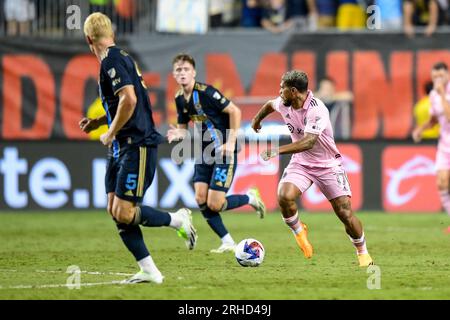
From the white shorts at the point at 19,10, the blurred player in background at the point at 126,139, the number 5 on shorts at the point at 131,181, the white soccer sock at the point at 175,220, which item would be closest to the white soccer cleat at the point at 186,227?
the white soccer sock at the point at 175,220

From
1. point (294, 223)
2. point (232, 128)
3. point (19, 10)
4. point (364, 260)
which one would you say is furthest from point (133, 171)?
point (19, 10)

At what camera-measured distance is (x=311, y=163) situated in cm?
1101

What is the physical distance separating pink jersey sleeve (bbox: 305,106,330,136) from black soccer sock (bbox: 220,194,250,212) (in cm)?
295

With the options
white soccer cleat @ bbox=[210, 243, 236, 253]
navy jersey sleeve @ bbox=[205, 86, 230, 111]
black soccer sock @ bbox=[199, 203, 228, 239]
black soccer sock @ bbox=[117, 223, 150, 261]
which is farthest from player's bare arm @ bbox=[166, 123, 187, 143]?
black soccer sock @ bbox=[117, 223, 150, 261]

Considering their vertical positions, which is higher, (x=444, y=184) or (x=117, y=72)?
(x=117, y=72)

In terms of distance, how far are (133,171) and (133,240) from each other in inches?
25.5

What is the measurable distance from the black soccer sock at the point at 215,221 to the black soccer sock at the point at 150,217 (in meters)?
3.41

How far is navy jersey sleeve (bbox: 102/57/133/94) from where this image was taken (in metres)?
9.05

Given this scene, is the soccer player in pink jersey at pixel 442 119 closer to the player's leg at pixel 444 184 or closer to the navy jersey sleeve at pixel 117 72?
the player's leg at pixel 444 184

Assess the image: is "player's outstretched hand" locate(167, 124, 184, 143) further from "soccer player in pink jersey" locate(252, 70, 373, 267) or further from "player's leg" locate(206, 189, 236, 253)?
"player's leg" locate(206, 189, 236, 253)

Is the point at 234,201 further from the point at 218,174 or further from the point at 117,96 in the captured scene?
the point at 117,96

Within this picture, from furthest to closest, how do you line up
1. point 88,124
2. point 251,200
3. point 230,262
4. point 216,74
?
1. point 216,74
2. point 251,200
3. point 230,262
4. point 88,124

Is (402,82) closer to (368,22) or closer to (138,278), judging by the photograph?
(368,22)

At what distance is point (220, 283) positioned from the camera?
9.48m
